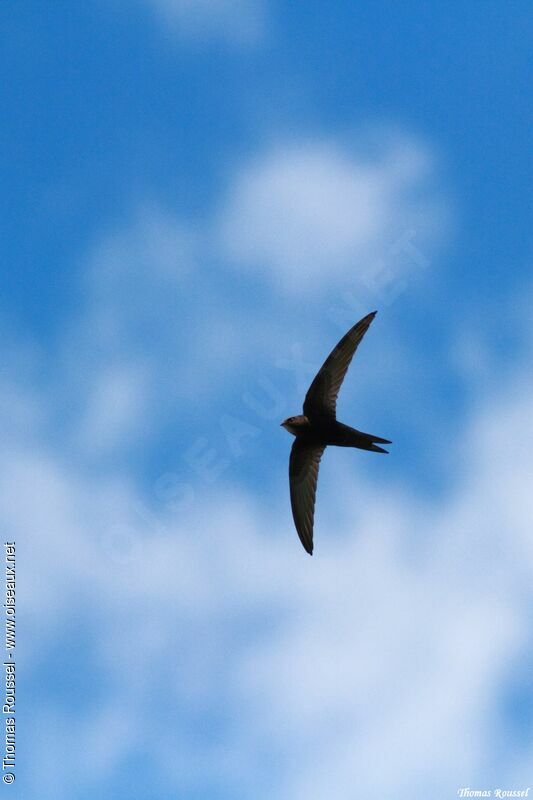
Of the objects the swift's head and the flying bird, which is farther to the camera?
the swift's head

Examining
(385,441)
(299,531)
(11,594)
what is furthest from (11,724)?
(385,441)

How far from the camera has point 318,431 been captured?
1947cm

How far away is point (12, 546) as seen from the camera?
19.9m

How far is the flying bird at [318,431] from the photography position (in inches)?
749

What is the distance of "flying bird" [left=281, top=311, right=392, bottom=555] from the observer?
19.0 m

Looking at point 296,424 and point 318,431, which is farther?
point 318,431

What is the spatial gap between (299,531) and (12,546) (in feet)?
17.8

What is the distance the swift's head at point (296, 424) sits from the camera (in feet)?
63.1

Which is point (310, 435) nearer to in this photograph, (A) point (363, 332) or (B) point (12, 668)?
(A) point (363, 332)

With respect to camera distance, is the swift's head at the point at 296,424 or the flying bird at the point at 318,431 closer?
the flying bird at the point at 318,431

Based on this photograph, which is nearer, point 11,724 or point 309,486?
point 11,724

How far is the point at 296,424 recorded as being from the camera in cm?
1927

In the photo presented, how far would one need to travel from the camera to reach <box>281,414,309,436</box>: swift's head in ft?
63.1

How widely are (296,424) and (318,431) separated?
48 cm
